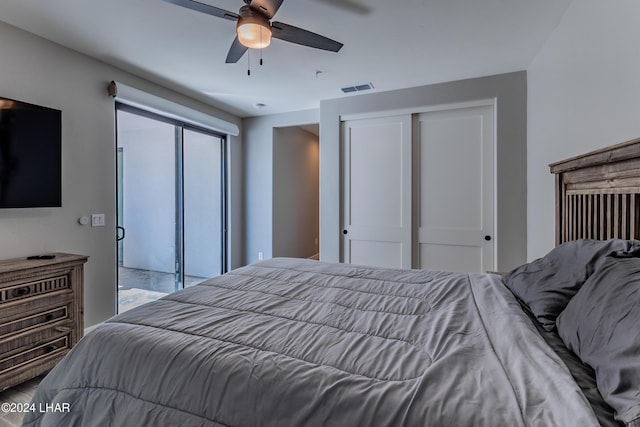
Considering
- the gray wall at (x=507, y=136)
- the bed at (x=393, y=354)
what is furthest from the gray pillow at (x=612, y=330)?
the gray wall at (x=507, y=136)

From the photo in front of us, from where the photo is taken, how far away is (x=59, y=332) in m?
2.28

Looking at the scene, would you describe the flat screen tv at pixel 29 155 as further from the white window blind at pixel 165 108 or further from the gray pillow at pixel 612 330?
the gray pillow at pixel 612 330

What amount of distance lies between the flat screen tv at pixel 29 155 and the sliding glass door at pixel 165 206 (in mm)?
725

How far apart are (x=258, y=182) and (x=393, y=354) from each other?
4.21 metres

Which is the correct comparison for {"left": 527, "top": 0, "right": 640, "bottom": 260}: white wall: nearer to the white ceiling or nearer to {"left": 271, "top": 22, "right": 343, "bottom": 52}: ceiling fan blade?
the white ceiling

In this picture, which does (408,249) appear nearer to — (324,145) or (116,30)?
(324,145)

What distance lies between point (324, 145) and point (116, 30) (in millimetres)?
2425

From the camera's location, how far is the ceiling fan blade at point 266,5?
170 cm

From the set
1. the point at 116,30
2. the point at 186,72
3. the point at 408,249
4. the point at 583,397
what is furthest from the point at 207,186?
the point at 583,397

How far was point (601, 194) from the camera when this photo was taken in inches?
60.1

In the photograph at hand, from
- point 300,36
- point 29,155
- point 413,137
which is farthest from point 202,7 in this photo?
point 413,137

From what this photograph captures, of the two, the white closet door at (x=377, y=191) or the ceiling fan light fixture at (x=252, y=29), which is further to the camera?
the white closet door at (x=377, y=191)

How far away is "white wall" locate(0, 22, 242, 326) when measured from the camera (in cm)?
237

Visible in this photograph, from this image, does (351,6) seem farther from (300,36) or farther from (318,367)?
(318,367)
